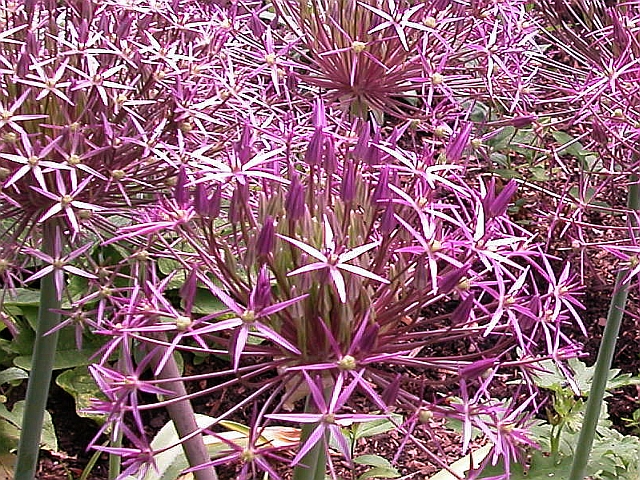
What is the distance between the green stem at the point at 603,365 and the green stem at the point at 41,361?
29.6 inches

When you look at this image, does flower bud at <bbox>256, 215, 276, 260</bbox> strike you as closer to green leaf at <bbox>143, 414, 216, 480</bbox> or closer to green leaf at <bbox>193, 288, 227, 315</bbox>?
green leaf at <bbox>143, 414, 216, 480</bbox>

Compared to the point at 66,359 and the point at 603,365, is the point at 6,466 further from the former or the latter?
the point at 603,365

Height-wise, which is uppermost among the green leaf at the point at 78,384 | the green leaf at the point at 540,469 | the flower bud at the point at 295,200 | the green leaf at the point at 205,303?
the flower bud at the point at 295,200

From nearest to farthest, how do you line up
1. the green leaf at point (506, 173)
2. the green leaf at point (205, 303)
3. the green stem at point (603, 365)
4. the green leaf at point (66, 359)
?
the green stem at point (603, 365) → the green leaf at point (66, 359) → the green leaf at point (205, 303) → the green leaf at point (506, 173)

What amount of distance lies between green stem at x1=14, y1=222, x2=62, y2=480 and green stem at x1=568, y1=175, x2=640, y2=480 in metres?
0.75

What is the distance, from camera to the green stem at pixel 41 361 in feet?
3.64

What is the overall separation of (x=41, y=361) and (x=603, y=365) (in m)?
0.79

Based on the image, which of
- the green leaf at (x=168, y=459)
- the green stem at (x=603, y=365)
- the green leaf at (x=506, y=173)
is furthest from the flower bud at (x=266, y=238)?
the green leaf at (x=506, y=173)

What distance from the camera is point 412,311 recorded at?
0.88 meters

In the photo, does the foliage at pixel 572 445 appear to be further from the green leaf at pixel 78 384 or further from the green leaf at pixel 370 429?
the green leaf at pixel 78 384

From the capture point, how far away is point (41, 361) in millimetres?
1129

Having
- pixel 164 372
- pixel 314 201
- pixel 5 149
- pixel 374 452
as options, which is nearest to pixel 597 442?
pixel 374 452

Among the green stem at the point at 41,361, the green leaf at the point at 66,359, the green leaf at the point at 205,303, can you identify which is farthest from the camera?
the green leaf at the point at 205,303

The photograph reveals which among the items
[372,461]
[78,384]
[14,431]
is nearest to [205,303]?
[78,384]
